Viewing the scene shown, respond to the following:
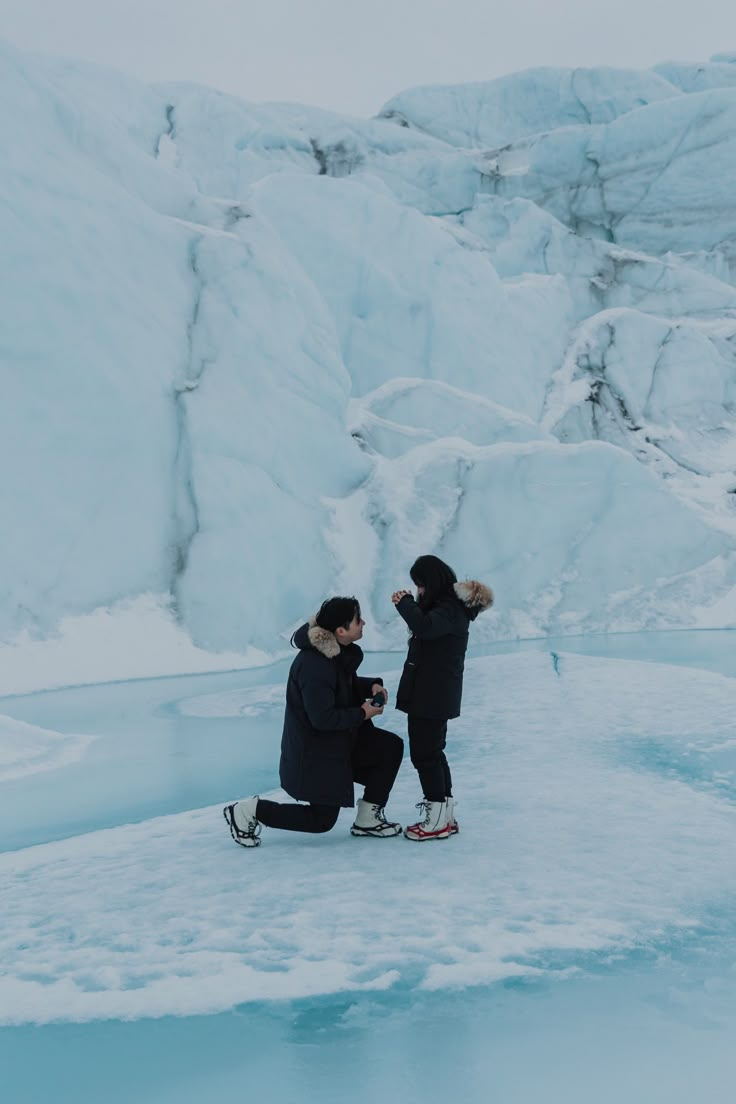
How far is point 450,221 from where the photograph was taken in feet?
73.9

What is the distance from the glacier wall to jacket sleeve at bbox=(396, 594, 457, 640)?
249 inches

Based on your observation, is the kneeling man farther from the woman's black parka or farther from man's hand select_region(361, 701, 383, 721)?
the woman's black parka

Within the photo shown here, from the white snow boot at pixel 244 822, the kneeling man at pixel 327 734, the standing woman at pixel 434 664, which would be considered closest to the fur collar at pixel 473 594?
the standing woman at pixel 434 664

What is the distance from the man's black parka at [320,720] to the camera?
9.25ft

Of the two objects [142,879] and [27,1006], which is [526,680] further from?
[27,1006]

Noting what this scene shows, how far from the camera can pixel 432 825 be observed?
3.17 meters

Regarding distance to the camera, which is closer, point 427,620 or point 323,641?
point 323,641

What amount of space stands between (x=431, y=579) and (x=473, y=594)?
0.49ft

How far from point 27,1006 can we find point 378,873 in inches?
43.2

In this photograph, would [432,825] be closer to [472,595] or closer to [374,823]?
[374,823]

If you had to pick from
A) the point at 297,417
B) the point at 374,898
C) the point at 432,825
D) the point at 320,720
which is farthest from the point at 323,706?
the point at 297,417

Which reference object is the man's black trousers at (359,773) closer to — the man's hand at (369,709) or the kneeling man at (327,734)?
the kneeling man at (327,734)

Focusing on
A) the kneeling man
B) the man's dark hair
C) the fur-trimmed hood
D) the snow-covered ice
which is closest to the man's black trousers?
the kneeling man

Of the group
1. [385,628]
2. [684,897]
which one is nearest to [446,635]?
[684,897]
